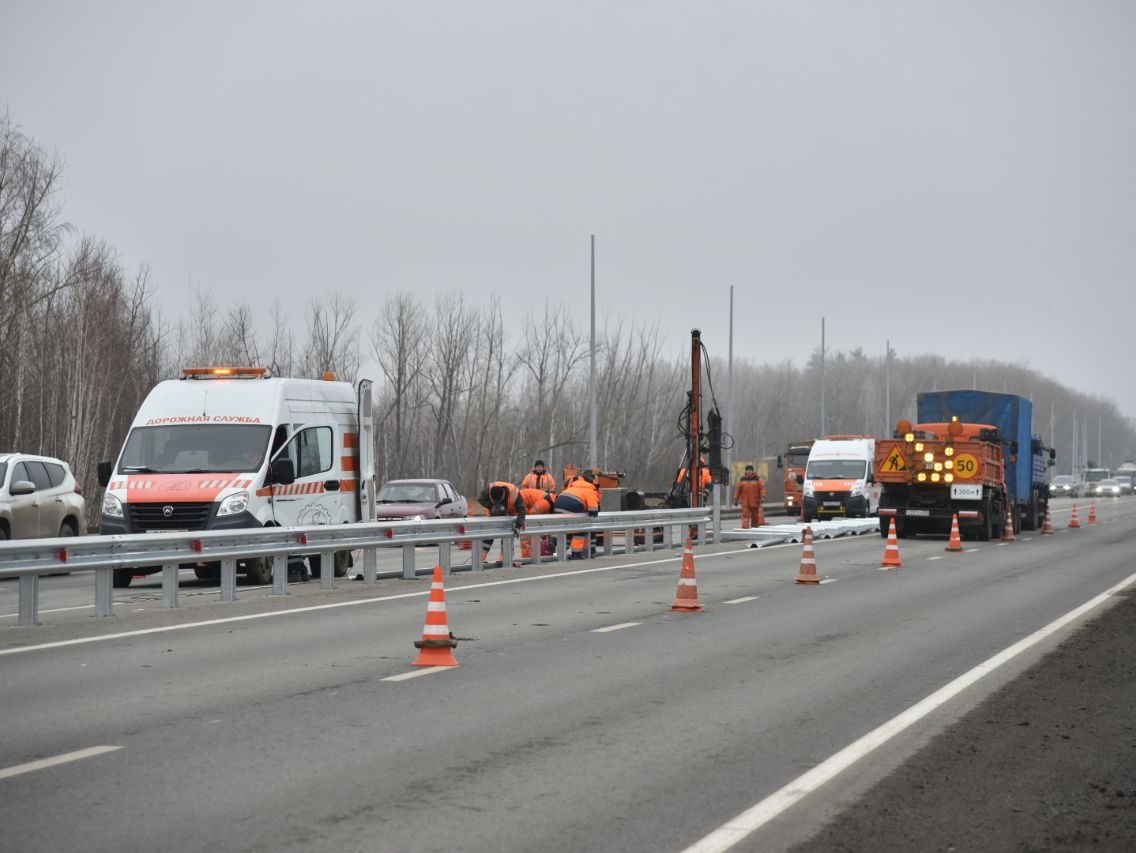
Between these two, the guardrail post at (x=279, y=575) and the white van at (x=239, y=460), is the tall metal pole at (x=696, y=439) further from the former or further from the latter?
the guardrail post at (x=279, y=575)

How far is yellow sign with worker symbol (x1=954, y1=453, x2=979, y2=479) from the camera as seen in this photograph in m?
33.6

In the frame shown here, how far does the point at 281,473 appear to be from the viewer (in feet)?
65.5

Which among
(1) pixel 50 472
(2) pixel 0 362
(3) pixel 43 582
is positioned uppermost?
(2) pixel 0 362

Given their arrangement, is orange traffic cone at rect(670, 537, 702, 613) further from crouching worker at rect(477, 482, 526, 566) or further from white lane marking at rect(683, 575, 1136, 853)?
crouching worker at rect(477, 482, 526, 566)

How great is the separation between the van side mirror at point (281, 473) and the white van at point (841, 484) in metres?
26.9

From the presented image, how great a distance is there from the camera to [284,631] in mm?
13969

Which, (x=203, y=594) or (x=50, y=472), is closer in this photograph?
(x=203, y=594)

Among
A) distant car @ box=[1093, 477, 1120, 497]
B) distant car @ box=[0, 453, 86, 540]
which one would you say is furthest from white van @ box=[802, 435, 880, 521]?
Answer: distant car @ box=[1093, 477, 1120, 497]

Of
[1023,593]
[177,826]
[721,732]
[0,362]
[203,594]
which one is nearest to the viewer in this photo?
[177,826]

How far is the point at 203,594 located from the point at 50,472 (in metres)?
6.90

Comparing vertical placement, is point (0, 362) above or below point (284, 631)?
above

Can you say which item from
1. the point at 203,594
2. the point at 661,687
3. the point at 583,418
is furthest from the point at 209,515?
the point at 583,418

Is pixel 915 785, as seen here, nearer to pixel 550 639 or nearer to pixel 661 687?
pixel 661 687

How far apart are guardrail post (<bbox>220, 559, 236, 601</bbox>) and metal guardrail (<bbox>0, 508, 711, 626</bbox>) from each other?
0.01 metres
